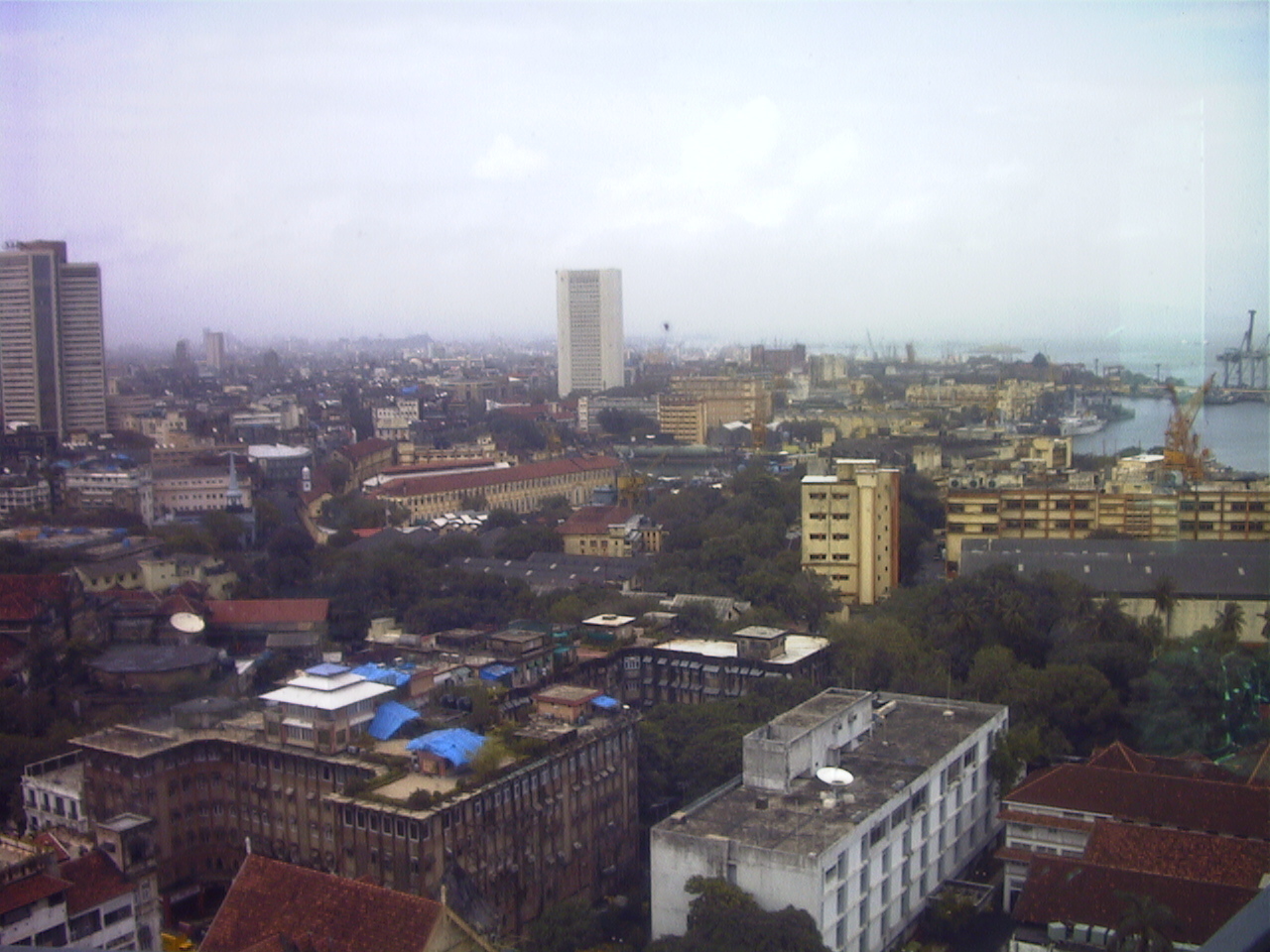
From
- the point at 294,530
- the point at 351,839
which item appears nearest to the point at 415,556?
the point at 294,530

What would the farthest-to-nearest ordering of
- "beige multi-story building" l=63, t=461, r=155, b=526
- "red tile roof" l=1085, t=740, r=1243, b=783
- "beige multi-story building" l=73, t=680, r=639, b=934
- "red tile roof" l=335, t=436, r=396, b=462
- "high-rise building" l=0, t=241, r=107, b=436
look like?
1. "red tile roof" l=335, t=436, r=396, b=462
2. "beige multi-story building" l=63, t=461, r=155, b=526
3. "high-rise building" l=0, t=241, r=107, b=436
4. "red tile roof" l=1085, t=740, r=1243, b=783
5. "beige multi-story building" l=73, t=680, r=639, b=934

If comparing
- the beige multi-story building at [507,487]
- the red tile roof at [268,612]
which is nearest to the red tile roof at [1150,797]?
the red tile roof at [268,612]

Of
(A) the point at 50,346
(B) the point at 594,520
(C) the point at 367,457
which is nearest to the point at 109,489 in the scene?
(A) the point at 50,346

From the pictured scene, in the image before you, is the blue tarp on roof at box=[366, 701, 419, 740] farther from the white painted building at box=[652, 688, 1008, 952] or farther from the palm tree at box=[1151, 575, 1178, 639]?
the palm tree at box=[1151, 575, 1178, 639]

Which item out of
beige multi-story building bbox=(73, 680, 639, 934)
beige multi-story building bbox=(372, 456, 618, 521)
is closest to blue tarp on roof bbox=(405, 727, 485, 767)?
beige multi-story building bbox=(73, 680, 639, 934)

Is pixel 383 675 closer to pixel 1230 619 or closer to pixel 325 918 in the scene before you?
pixel 325 918

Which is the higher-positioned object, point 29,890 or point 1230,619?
point 1230,619

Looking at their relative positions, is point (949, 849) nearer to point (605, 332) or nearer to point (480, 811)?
point (480, 811)
